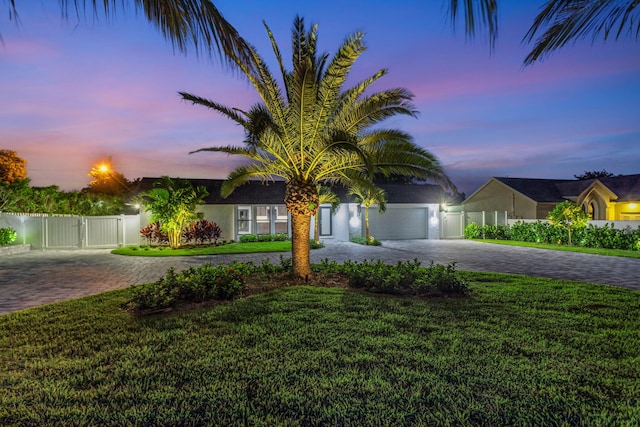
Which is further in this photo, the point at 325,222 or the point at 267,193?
the point at 325,222

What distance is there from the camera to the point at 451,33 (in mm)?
1892

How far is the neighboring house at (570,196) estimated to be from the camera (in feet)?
93.5

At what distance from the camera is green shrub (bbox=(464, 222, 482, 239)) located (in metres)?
25.1

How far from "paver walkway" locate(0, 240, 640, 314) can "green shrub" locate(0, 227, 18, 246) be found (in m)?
1.20

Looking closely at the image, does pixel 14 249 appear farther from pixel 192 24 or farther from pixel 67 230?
pixel 192 24

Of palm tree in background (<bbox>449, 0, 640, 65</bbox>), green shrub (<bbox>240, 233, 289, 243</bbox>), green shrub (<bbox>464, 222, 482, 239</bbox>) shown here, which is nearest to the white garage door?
green shrub (<bbox>464, 222, 482, 239</bbox>)

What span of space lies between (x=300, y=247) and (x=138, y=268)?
6541 mm

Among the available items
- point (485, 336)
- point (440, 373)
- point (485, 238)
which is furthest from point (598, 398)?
point (485, 238)

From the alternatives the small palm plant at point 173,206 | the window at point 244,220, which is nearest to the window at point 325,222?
the window at point 244,220

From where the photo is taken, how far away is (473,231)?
2511cm

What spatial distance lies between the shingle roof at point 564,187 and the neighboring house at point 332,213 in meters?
7.58

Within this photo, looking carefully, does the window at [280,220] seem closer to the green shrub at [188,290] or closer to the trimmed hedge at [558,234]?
the trimmed hedge at [558,234]

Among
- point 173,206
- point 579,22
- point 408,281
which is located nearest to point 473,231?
point 173,206

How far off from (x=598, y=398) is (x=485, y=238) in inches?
919
